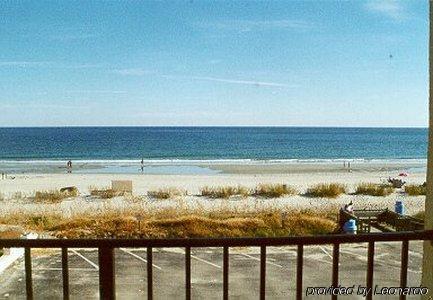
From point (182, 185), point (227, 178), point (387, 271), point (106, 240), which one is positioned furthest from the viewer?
point (227, 178)

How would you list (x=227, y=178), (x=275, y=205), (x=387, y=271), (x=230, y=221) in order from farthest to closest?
1. (x=227, y=178)
2. (x=275, y=205)
3. (x=230, y=221)
4. (x=387, y=271)

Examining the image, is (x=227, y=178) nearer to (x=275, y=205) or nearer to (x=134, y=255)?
(x=275, y=205)

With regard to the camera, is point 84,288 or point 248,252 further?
point 248,252

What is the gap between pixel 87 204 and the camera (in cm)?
2323

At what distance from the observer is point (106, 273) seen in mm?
2174

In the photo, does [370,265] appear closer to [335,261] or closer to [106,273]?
[335,261]

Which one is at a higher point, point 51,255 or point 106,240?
point 106,240

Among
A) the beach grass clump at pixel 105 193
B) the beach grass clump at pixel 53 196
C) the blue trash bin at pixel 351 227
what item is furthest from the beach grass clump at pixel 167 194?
the blue trash bin at pixel 351 227

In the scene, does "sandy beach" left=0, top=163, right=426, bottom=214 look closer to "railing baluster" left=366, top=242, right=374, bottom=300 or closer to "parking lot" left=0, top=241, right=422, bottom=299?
"parking lot" left=0, top=241, right=422, bottom=299

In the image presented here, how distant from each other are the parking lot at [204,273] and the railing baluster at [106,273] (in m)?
6.75

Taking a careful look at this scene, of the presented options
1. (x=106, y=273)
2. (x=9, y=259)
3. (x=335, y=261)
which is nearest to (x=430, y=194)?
(x=335, y=261)

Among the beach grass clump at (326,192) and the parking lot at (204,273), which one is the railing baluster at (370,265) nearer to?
the parking lot at (204,273)

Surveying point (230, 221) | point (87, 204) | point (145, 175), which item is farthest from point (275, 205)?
point (145, 175)

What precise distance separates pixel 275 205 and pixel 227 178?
14711mm
